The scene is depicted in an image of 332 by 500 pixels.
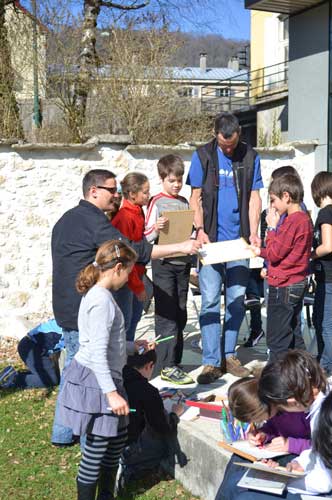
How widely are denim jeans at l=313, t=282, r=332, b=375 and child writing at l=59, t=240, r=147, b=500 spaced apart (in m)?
2.09

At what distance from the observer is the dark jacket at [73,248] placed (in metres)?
4.09

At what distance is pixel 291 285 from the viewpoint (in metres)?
4.65

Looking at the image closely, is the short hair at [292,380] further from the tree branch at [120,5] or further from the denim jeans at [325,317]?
the tree branch at [120,5]

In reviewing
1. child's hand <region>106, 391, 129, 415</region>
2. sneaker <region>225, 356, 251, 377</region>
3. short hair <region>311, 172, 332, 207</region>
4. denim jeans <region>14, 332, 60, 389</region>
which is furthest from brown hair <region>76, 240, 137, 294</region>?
denim jeans <region>14, 332, 60, 389</region>

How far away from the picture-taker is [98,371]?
3.48m

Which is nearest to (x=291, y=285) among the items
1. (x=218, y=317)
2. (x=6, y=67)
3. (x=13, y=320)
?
(x=218, y=317)

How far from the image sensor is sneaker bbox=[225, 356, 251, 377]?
5.18 metres

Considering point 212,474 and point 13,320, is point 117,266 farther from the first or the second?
point 13,320

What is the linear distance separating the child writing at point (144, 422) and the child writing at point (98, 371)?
1.13 feet

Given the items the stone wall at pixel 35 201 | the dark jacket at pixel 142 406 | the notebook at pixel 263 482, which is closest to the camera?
the notebook at pixel 263 482

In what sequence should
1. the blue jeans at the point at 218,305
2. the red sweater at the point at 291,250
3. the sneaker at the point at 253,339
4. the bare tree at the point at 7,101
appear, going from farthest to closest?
the bare tree at the point at 7,101
the sneaker at the point at 253,339
the blue jeans at the point at 218,305
the red sweater at the point at 291,250

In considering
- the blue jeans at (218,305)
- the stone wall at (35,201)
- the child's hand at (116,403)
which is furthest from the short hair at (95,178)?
the stone wall at (35,201)

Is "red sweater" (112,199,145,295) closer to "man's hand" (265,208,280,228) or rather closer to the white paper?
the white paper

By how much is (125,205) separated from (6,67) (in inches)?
252
